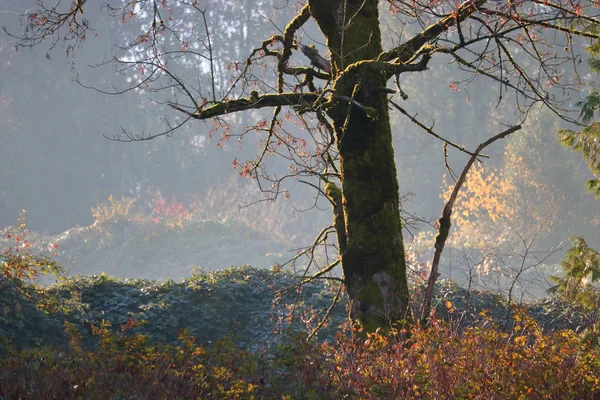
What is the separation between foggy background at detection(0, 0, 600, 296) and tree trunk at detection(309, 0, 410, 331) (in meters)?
20.7

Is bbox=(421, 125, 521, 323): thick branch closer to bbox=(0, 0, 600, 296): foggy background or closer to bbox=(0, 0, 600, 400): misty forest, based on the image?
bbox=(0, 0, 600, 400): misty forest

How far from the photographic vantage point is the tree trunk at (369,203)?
20.0 ft

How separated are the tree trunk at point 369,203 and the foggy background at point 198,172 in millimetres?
20727

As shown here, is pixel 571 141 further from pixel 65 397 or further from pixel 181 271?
pixel 181 271

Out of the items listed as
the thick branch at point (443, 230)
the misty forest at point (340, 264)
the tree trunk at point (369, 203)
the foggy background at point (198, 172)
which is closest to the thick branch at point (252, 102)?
the misty forest at point (340, 264)

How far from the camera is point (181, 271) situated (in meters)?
26.6

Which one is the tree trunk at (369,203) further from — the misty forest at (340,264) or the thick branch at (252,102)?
the thick branch at (252,102)

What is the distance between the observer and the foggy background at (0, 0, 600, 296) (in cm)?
2731

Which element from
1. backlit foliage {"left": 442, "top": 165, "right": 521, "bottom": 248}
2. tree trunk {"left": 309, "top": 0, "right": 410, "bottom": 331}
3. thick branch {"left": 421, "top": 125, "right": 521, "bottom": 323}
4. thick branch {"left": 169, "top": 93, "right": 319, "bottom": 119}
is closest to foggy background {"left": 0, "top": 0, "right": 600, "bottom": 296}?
backlit foliage {"left": 442, "top": 165, "right": 521, "bottom": 248}

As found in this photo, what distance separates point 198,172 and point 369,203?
113 ft

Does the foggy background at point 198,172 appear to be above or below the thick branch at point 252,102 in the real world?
above

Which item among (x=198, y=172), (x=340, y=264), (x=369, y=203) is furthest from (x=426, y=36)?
(x=198, y=172)

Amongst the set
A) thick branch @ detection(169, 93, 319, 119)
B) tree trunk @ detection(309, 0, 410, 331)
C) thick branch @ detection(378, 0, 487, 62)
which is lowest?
tree trunk @ detection(309, 0, 410, 331)

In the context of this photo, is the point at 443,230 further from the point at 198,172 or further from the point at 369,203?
the point at 198,172
